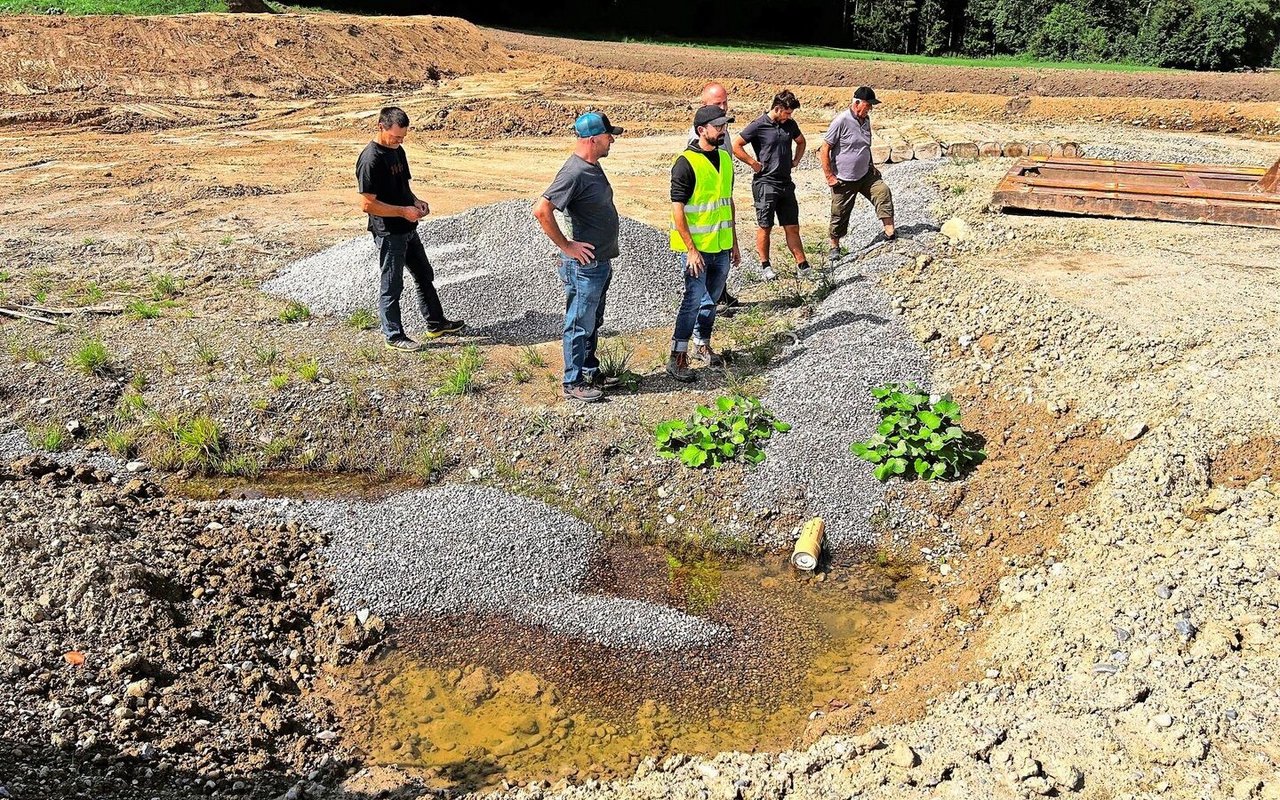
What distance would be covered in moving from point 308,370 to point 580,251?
2.56 metres

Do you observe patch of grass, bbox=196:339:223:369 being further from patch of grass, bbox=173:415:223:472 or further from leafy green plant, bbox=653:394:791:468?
leafy green plant, bbox=653:394:791:468

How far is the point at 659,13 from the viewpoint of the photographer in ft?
111

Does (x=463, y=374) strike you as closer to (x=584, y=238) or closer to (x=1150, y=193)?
(x=584, y=238)

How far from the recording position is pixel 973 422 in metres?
6.34

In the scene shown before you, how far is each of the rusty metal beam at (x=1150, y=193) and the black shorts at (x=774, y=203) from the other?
2.76 m

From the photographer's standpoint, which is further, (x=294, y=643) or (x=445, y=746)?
(x=294, y=643)

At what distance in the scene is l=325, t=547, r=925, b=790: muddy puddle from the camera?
4.32 meters

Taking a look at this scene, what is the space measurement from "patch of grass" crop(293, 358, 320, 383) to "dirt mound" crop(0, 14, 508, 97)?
15857 millimetres

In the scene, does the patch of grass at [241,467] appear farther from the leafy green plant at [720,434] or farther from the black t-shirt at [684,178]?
the black t-shirt at [684,178]

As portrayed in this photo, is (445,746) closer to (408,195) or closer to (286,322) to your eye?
(408,195)

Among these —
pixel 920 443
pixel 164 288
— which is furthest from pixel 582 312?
pixel 164 288

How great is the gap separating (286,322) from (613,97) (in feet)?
51.8

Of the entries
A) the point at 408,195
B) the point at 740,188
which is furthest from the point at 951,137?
the point at 408,195

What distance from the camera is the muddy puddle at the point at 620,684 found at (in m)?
4.32
